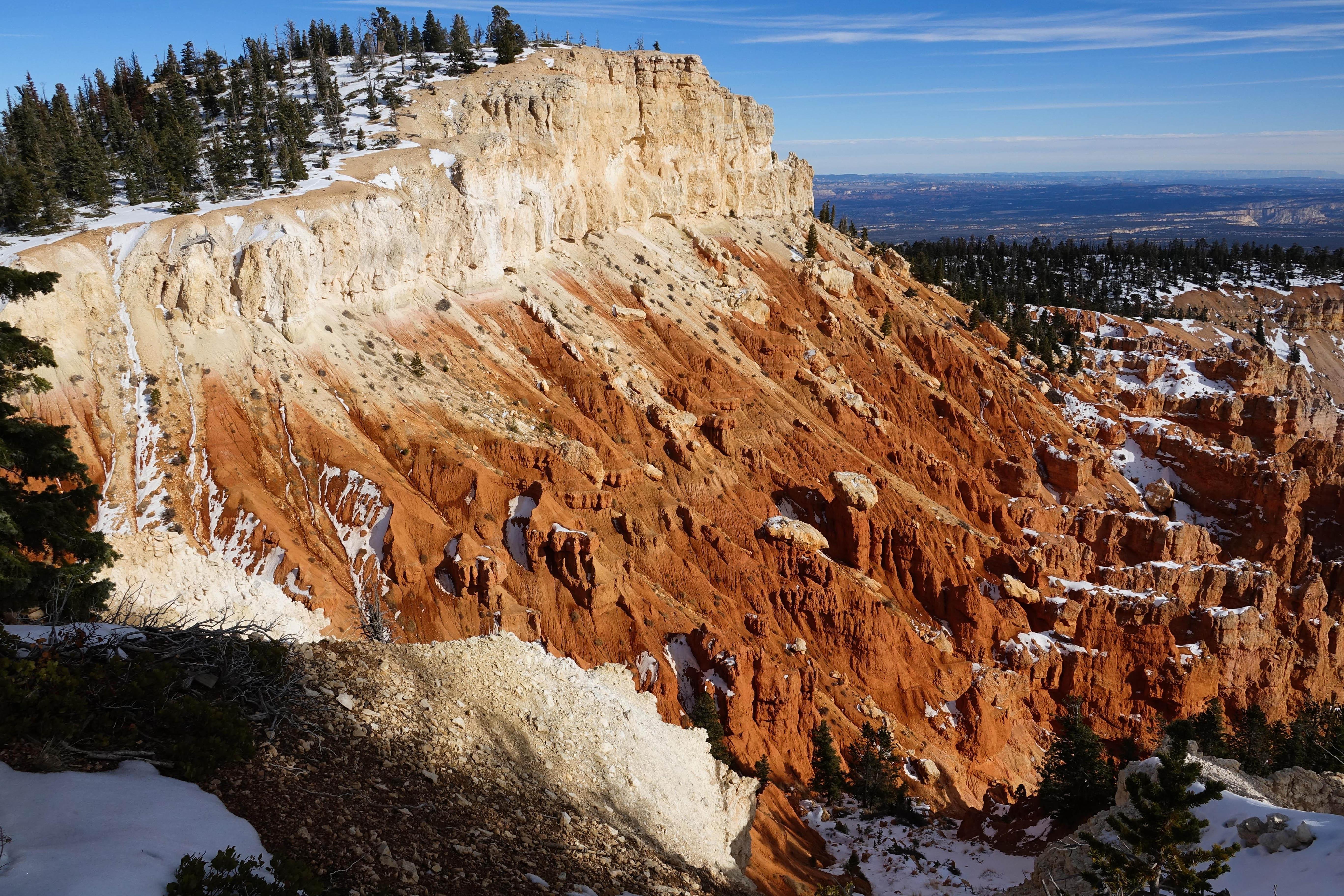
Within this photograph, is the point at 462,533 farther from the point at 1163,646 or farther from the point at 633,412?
the point at 1163,646

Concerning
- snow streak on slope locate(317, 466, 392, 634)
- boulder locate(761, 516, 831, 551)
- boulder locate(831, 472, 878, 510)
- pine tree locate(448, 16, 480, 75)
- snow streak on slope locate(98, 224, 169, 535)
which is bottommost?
boulder locate(761, 516, 831, 551)

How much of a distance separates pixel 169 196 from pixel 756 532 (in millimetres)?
37370

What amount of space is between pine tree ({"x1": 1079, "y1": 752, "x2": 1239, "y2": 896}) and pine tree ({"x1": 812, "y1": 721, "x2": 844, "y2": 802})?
21324 millimetres

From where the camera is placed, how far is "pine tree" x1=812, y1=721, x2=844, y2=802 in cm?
3503

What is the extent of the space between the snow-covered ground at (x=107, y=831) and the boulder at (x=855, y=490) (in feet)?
143

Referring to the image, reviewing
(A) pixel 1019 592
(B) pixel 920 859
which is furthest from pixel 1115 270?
(B) pixel 920 859

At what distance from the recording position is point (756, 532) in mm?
46031

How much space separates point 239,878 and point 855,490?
147ft

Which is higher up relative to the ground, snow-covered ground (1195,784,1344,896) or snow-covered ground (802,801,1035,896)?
snow-covered ground (1195,784,1344,896)

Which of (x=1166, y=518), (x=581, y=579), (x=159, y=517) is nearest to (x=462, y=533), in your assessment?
(x=581, y=579)

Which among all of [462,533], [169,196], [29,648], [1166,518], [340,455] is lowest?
[1166,518]

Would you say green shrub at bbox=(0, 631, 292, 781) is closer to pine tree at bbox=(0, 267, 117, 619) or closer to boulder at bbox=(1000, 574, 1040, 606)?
pine tree at bbox=(0, 267, 117, 619)

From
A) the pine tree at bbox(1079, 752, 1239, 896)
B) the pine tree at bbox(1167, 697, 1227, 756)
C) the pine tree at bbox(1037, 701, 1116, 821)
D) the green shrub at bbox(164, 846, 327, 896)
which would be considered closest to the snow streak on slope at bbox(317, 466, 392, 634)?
the green shrub at bbox(164, 846, 327, 896)

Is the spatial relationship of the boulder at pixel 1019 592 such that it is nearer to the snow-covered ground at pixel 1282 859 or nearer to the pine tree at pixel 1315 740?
the pine tree at pixel 1315 740
